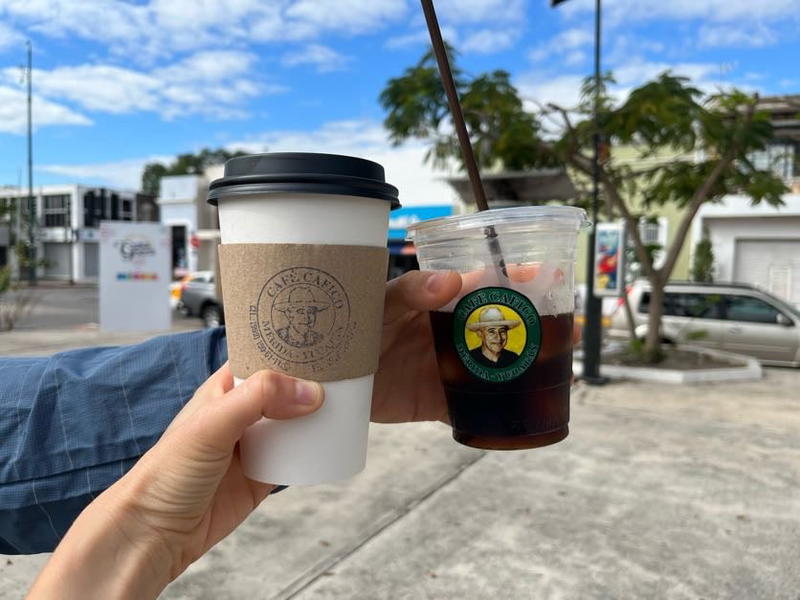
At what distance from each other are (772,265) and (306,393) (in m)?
19.9

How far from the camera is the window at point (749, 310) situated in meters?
9.10

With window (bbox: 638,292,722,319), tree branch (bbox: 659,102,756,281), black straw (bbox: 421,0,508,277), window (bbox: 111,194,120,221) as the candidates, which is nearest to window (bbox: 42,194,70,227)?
window (bbox: 111,194,120,221)

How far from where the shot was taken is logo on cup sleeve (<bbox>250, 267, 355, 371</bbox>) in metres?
0.91

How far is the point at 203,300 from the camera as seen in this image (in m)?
12.6

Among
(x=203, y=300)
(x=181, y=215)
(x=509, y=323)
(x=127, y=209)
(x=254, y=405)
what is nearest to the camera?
(x=254, y=405)

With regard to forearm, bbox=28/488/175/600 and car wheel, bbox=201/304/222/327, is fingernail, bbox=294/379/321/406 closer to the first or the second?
forearm, bbox=28/488/175/600

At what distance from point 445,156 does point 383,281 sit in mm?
7573

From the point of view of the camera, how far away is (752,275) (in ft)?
59.4

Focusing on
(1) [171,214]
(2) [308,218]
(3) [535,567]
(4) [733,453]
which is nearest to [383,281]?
(2) [308,218]

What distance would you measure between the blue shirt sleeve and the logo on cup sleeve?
0.67m

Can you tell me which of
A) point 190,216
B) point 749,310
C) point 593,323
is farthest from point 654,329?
point 190,216

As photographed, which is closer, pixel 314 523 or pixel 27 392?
pixel 27 392

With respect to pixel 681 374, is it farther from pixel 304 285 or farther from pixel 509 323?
pixel 304 285

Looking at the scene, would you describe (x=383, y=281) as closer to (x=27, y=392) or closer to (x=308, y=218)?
(x=308, y=218)
